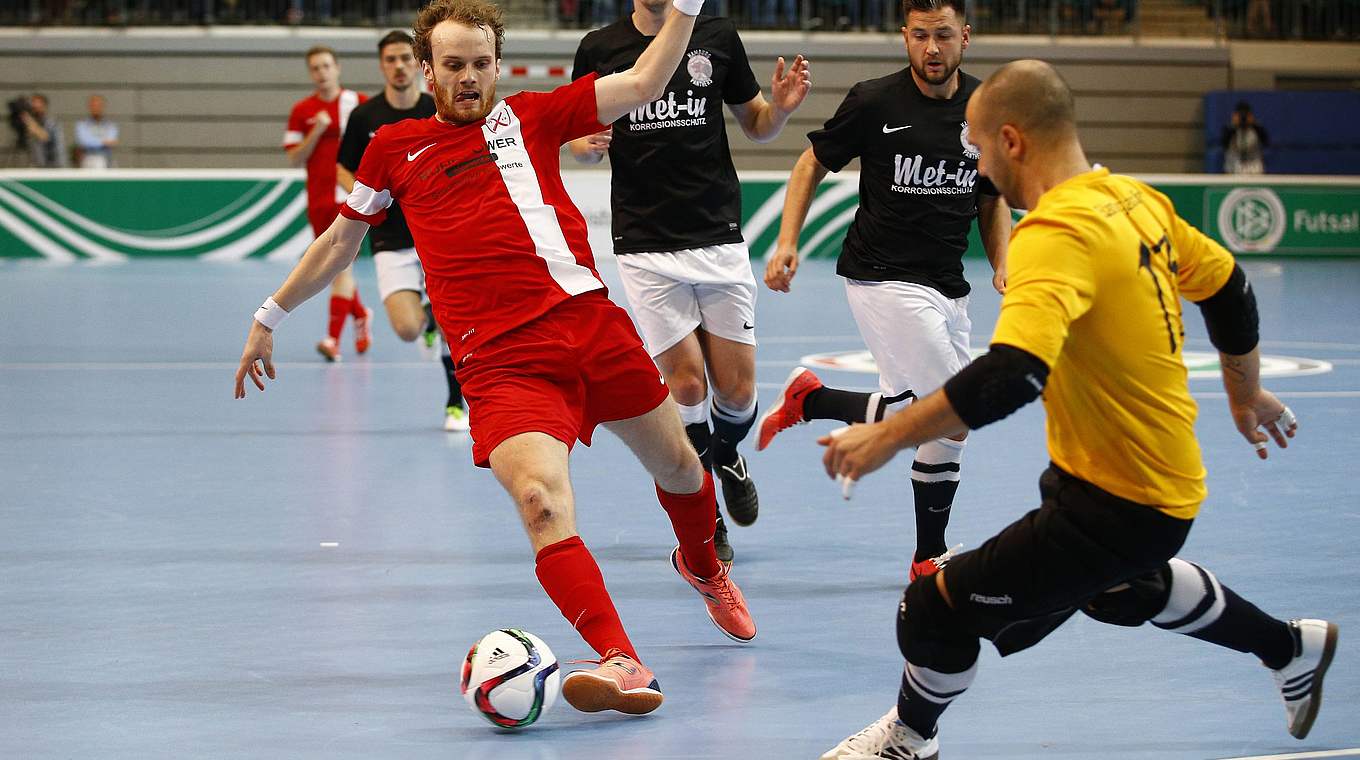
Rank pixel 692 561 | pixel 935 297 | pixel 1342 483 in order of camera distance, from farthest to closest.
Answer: pixel 1342 483 < pixel 935 297 < pixel 692 561

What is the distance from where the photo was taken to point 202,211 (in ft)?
71.9

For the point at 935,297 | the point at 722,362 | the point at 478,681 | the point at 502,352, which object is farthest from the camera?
the point at 722,362

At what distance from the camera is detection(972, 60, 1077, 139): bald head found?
133 inches

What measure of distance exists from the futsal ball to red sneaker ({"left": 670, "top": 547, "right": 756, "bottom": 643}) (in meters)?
0.93

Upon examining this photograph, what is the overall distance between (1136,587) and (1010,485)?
3758mm

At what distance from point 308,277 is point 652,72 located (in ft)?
3.88

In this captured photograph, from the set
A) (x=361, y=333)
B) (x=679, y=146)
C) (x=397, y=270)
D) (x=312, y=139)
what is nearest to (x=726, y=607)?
(x=679, y=146)

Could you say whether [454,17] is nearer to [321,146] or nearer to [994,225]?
[994,225]

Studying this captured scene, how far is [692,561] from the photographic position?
504cm

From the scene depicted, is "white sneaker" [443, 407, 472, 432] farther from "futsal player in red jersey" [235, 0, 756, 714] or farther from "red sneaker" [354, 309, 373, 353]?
"futsal player in red jersey" [235, 0, 756, 714]

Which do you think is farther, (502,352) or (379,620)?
(379,620)

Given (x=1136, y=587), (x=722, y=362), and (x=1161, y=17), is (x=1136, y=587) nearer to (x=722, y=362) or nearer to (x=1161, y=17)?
(x=722, y=362)

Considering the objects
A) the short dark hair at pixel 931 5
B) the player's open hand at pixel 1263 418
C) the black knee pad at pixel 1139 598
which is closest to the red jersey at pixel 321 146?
the short dark hair at pixel 931 5

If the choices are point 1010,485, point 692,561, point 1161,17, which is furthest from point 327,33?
point 692,561
